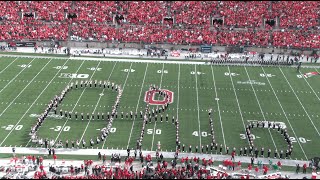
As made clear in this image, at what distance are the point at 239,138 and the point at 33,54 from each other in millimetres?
22803

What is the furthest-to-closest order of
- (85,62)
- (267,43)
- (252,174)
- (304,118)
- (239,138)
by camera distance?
(267,43)
(85,62)
(304,118)
(239,138)
(252,174)

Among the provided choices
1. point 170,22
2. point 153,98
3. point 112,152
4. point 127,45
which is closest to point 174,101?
point 153,98

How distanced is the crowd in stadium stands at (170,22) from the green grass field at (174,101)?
733cm

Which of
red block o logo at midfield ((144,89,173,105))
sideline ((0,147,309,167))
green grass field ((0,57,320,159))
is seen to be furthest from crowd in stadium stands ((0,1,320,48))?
sideline ((0,147,309,167))

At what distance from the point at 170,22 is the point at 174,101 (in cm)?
2016

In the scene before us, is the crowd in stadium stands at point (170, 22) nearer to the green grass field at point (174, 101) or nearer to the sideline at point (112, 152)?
the green grass field at point (174, 101)

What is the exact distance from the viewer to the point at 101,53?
42.6 meters

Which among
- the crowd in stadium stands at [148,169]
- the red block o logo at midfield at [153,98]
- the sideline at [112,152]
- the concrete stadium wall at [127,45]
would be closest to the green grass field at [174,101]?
the red block o logo at midfield at [153,98]

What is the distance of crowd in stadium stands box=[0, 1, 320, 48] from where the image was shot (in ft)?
151

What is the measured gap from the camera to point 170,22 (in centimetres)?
4953

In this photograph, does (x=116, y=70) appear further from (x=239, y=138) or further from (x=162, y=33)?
(x=239, y=138)

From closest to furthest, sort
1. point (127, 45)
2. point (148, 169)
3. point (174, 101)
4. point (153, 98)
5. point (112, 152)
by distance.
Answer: point (148, 169) < point (112, 152) < point (174, 101) < point (153, 98) < point (127, 45)

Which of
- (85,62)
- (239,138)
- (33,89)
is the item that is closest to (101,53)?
(85,62)

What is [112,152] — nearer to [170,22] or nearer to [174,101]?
[174,101]
